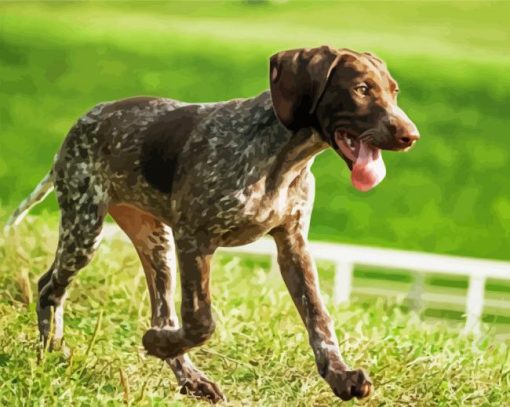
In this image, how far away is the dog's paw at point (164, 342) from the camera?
9.05 feet

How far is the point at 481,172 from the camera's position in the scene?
6059 millimetres

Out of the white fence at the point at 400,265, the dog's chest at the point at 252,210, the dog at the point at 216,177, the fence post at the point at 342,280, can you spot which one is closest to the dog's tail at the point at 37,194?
the dog at the point at 216,177

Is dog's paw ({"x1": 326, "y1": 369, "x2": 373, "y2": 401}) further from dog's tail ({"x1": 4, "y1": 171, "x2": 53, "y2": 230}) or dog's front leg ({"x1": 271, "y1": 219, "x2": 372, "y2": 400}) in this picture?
dog's tail ({"x1": 4, "y1": 171, "x2": 53, "y2": 230})

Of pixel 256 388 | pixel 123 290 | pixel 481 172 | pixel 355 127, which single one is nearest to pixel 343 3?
pixel 481 172

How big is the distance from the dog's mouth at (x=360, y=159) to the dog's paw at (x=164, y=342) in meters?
0.57

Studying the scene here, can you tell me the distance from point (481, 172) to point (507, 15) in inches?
32.1

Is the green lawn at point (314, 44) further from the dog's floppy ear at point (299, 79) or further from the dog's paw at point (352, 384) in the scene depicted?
the dog's floppy ear at point (299, 79)

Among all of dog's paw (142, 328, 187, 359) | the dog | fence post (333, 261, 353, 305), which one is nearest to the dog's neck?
the dog

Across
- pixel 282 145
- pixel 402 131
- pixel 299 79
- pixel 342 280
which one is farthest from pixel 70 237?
pixel 342 280

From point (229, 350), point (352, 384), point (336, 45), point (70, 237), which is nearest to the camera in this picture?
point (352, 384)

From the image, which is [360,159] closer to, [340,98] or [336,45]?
[340,98]

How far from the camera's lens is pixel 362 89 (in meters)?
2.52

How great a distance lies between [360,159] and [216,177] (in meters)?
0.35

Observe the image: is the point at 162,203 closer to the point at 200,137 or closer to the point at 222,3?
the point at 200,137
